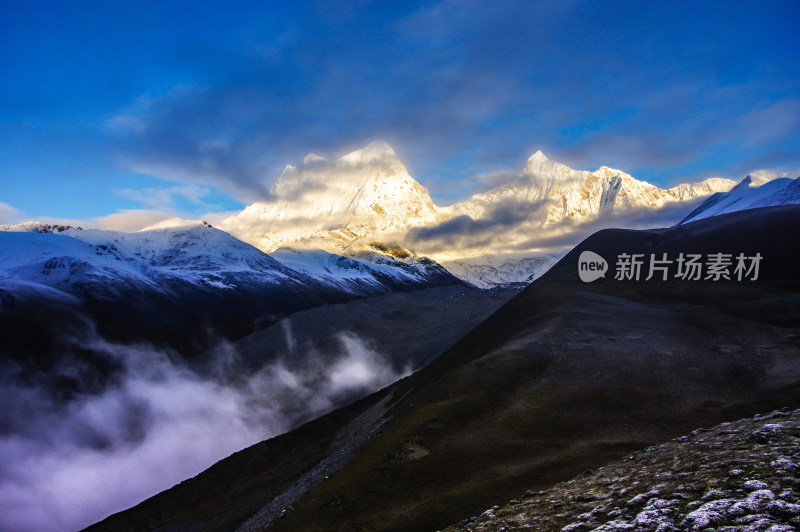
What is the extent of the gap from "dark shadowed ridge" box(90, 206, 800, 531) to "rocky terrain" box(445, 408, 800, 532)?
8582 mm

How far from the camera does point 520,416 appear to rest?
4669cm

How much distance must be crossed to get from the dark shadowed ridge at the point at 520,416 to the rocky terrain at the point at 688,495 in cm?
858

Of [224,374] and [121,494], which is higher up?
[224,374]

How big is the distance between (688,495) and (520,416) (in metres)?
33.6

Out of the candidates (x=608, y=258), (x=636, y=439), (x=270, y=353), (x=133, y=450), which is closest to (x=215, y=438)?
(x=133, y=450)

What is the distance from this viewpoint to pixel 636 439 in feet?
122

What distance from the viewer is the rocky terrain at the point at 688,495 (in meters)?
11.6

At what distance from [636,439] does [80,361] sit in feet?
569

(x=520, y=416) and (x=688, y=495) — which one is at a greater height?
(x=688, y=495)

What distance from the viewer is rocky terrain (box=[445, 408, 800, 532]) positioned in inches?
456

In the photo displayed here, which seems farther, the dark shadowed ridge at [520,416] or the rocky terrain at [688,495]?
the dark shadowed ridge at [520,416]

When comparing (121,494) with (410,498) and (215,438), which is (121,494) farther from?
(410,498)

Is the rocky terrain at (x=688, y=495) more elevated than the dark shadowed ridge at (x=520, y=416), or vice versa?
the rocky terrain at (x=688, y=495)

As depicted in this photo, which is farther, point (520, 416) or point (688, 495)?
point (520, 416)
